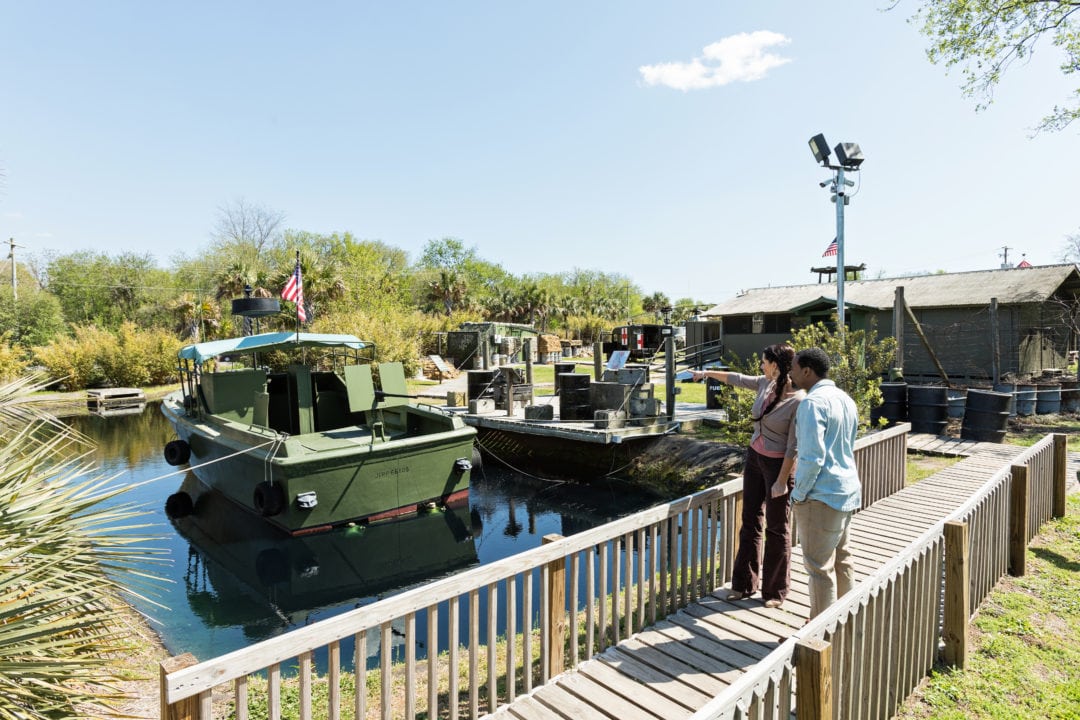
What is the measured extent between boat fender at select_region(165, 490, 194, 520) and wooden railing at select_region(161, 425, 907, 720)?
6858 millimetres

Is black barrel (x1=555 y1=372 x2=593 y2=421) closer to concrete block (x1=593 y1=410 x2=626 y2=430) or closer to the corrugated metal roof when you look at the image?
concrete block (x1=593 y1=410 x2=626 y2=430)

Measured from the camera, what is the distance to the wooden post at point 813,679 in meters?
2.13

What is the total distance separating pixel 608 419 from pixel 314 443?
563 centimetres

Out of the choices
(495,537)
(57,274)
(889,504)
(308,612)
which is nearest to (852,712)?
(889,504)

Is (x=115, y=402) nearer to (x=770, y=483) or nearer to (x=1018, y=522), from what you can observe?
(x=770, y=483)

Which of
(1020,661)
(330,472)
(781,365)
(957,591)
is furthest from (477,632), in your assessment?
(330,472)

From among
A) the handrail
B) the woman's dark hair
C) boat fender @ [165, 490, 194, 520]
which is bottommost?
boat fender @ [165, 490, 194, 520]

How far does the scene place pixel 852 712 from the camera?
266 centimetres

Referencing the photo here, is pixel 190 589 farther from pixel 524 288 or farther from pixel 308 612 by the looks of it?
pixel 524 288

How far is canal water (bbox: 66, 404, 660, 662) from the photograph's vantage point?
7.17 metres

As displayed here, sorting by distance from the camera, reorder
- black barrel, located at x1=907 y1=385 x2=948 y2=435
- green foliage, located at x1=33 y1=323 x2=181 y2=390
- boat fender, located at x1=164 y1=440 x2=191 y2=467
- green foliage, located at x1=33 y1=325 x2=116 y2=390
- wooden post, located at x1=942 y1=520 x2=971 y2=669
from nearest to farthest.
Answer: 1. wooden post, located at x1=942 y1=520 x2=971 y2=669
2. black barrel, located at x1=907 y1=385 x2=948 y2=435
3. boat fender, located at x1=164 y1=440 x2=191 y2=467
4. green foliage, located at x1=33 y1=325 x2=116 y2=390
5. green foliage, located at x1=33 y1=323 x2=181 y2=390

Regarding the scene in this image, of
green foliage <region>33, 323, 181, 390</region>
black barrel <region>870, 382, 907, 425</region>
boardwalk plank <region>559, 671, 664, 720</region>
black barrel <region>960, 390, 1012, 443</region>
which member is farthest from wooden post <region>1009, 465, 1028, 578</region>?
green foliage <region>33, 323, 181, 390</region>

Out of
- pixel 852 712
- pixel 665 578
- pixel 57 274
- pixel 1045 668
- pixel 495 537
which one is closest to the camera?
pixel 852 712

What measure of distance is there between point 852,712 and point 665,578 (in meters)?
1.47
